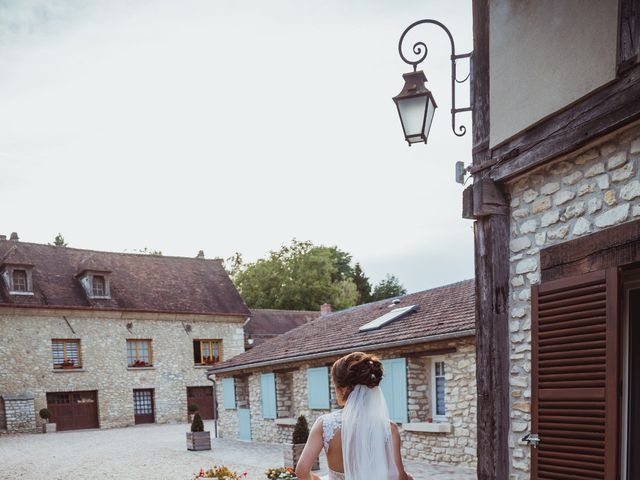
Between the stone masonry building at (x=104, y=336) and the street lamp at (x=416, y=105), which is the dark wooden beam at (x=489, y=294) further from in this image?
the stone masonry building at (x=104, y=336)

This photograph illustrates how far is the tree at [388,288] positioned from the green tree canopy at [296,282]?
1.38 m

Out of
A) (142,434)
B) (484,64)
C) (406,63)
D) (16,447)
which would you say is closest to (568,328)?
(484,64)

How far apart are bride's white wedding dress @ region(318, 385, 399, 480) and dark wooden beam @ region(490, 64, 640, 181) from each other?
2380 millimetres

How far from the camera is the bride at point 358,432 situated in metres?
3.52

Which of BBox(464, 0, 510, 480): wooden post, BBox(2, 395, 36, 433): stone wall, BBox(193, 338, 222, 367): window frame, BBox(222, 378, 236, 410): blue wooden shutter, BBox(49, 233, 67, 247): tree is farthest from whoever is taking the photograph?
BBox(49, 233, 67, 247): tree

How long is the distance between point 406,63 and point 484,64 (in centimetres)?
77

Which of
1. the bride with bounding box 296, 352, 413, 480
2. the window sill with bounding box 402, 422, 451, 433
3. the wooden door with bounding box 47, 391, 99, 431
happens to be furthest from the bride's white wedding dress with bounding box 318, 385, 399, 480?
the wooden door with bounding box 47, 391, 99, 431

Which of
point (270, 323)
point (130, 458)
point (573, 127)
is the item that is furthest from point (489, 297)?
point (270, 323)

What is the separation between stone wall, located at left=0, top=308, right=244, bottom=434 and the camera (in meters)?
24.5

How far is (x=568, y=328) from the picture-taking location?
438 centimetres

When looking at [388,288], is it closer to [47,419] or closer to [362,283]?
[362,283]

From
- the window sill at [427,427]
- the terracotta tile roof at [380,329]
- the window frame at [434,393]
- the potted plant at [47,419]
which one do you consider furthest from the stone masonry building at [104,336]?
the window frame at [434,393]

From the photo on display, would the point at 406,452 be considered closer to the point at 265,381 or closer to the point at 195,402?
the point at 265,381

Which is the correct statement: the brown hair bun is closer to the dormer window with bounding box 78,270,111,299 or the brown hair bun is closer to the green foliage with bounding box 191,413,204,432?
the green foliage with bounding box 191,413,204,432
